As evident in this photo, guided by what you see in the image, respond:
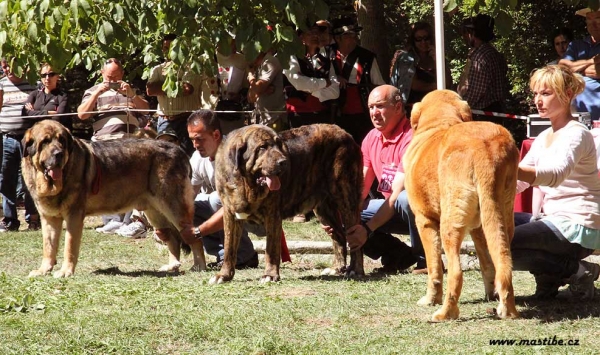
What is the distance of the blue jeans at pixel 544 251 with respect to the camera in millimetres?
6410

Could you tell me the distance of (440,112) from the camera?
6.48m

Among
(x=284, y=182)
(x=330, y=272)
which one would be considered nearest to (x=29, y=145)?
(x=284, y=182)

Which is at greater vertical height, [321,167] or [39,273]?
[321,167]

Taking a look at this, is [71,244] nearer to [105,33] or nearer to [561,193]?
[105,33]

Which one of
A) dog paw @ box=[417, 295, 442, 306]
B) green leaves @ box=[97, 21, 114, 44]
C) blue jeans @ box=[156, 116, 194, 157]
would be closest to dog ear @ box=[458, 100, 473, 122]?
dog paw @ box=[417, 295, 442, 306]

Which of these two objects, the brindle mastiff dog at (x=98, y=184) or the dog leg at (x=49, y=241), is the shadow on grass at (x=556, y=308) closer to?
the brindle mastiff dog at (x=98, y=184)

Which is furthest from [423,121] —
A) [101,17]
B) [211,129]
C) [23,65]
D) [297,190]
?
[23,65]

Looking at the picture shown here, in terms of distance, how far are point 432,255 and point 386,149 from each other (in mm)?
2437

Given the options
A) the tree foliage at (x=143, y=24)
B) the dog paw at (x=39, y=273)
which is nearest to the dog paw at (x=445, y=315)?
the tree foliage at (x=143, y=24)

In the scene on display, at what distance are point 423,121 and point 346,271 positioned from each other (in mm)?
2358

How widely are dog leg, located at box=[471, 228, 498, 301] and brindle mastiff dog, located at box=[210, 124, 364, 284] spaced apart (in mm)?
1862

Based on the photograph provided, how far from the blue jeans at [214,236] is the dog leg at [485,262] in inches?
119

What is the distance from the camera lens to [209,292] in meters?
7.27

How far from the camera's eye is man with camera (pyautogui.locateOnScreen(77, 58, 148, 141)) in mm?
12203
